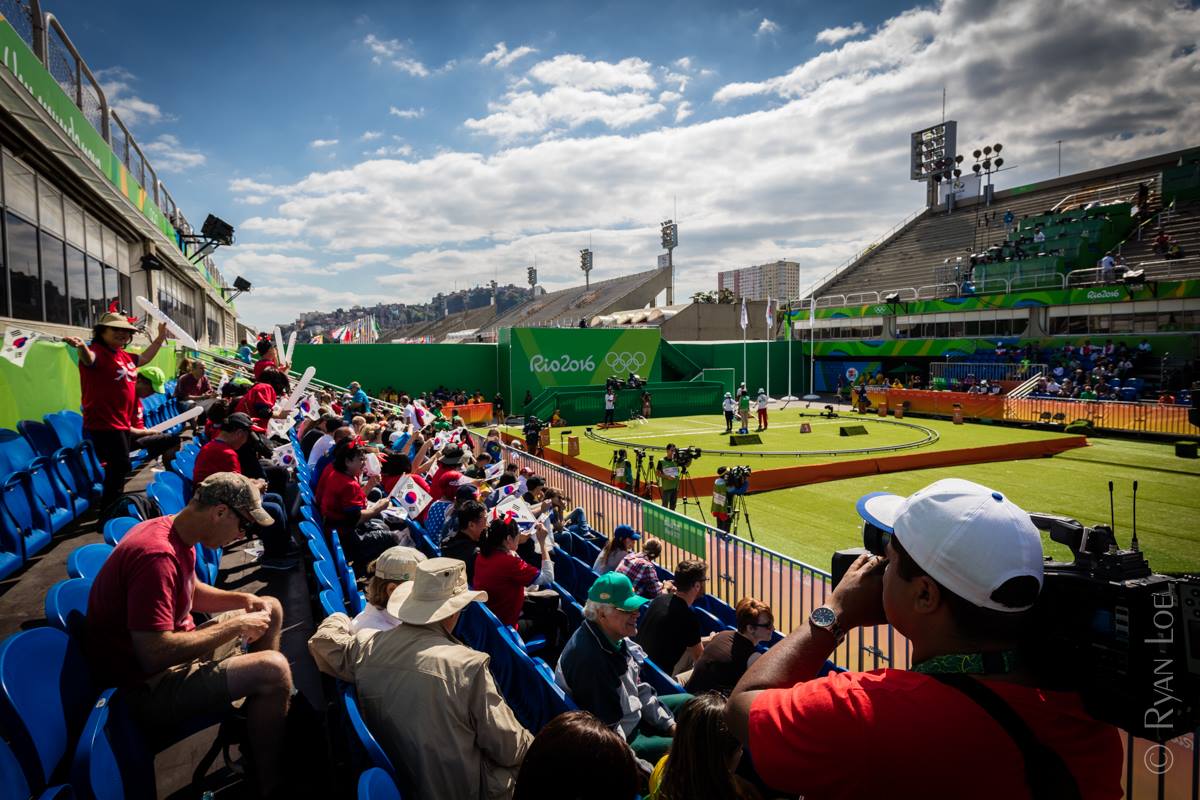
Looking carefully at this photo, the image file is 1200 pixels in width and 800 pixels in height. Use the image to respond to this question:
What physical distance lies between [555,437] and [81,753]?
20.5 metres

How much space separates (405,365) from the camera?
29.7 metres

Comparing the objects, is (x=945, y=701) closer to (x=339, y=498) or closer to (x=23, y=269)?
(x=339, y=498)

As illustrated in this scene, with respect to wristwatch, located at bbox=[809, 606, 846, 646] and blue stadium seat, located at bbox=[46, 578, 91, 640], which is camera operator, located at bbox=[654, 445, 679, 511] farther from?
wristwatch, located at bbox=[809, 606, 846, 646]

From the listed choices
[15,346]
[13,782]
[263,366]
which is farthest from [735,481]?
[13,782]

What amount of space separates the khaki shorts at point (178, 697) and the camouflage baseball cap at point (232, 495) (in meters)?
0.67

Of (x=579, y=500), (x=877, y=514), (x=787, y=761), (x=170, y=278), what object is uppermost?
(x=170, y=278)

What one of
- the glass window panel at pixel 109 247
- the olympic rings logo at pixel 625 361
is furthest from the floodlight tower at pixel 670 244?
the glass window panel at pixel 109 247

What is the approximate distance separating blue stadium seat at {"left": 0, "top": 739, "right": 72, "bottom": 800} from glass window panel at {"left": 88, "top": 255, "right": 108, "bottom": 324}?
544 inches

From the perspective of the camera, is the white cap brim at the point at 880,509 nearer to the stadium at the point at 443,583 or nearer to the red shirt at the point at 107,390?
the stadium at the point at 443,583

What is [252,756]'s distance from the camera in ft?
8.98

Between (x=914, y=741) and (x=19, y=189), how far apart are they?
12.3m

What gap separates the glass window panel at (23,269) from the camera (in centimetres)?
854

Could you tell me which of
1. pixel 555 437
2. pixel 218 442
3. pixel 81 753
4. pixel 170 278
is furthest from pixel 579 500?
pixel 170 278

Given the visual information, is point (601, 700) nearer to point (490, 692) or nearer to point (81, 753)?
point (490, 692)
